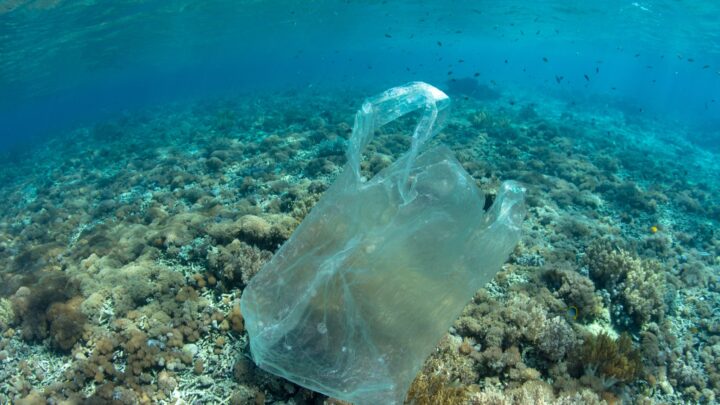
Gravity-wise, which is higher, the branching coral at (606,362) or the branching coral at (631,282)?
the branching coral at (606,362)

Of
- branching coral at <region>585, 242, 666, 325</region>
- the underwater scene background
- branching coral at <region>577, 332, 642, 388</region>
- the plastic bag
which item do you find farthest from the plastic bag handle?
branching coral at <region>585, 242, 666, 325</region>

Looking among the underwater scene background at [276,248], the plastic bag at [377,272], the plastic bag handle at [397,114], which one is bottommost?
the underwater scene background at [276,248]

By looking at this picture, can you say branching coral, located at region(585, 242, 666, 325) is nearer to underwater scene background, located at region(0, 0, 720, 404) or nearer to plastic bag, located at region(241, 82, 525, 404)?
underwater scene background, located at region(0, 0, 720, 404)

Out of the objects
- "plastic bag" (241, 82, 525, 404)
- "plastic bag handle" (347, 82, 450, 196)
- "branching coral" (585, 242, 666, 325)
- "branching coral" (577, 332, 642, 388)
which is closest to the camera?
"plastic bag" (241, 82, 525, 404)

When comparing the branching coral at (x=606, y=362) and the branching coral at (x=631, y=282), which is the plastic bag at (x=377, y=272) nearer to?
the branching coral at (x=606, y=362)

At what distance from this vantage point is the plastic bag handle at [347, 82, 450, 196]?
10.2 ft

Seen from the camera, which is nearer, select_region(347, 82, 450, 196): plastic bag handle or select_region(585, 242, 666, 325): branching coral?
select_region(347, 82, 450, 196): plastic bag handle

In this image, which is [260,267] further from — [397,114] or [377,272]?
[397,114]

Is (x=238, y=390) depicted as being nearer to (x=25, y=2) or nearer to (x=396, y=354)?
(x=396, y=354)

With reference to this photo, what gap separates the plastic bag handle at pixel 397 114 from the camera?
3119mm

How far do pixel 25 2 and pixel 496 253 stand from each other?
31438 mm

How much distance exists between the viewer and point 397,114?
3.14 meters

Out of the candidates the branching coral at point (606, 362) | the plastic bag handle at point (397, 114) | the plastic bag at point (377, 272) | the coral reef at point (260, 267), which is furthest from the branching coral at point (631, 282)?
the plastic bag handle at point (397, 114)

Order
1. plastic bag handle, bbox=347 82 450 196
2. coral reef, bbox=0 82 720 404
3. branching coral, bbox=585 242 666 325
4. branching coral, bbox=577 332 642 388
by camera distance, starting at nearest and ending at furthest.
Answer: plastic bag handle, bbox=347 82 450 196, coral reef, bbox=0 82 720 404, branching coral, bbox=577 332 642 388, branching coral, bbox=585 242 666 325
